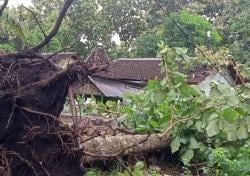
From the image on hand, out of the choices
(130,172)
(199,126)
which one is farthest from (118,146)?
(199,126)

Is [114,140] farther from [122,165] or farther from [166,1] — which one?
[166,1]

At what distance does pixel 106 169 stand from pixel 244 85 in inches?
60.8

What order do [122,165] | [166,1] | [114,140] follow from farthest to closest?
[166,1] < [114,140] < [122,165]

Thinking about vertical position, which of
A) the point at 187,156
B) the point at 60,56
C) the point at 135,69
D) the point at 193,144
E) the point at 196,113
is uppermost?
the point at 60,56

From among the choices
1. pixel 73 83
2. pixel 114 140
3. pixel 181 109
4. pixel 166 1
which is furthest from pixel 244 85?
pixel 166 1

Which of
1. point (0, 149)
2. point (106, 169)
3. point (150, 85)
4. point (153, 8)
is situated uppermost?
point (153, 8)

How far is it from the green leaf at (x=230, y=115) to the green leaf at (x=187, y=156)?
0.49 meters

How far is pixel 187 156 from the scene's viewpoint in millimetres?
4543

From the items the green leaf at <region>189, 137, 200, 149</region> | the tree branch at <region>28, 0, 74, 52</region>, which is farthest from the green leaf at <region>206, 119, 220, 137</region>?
the tree branch at <region>28, 0, 74, 52</region>

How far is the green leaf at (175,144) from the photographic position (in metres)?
4.47

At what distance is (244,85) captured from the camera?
4.69 m

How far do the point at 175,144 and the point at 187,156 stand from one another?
0.16 m

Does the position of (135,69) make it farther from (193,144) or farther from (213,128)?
(213,128)

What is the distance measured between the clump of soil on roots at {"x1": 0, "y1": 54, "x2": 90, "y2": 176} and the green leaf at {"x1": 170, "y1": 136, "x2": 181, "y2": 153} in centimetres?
109
